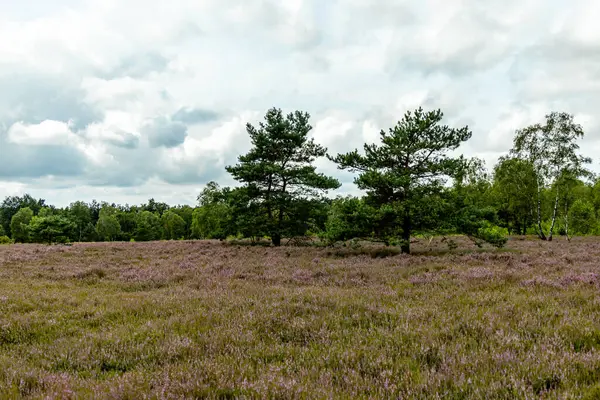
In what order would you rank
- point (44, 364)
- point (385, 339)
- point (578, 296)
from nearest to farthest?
point (44, 364) < point (385, 339) < point (578, 296)

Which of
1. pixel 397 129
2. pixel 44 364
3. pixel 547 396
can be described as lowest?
pixel 44 364

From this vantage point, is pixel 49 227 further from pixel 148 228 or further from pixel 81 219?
pixel 81 219

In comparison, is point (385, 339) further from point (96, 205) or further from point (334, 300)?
point (96, 205)

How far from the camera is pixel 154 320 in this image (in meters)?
6.58

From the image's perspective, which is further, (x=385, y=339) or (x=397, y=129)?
(x=397, y=129)

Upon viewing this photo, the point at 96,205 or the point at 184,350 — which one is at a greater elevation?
the point at 96,205

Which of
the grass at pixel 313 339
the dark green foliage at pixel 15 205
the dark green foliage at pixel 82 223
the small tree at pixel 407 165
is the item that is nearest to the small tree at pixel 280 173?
the small tree at pixel 407 165

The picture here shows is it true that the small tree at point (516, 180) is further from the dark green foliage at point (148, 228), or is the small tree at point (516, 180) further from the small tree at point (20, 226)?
the small tree at point (20, 226)

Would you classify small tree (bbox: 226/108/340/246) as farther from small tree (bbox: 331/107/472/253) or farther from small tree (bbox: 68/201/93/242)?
small tree (bbox: 68/201/93/242)

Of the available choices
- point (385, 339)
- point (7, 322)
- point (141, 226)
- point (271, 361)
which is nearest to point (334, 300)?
point (385, 339)

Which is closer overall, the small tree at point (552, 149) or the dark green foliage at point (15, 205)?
the small tree at point (552, 149)

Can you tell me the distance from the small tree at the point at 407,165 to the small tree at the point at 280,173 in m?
6.20

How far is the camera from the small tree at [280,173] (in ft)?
78.5

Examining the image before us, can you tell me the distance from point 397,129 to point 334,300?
1190 cm
